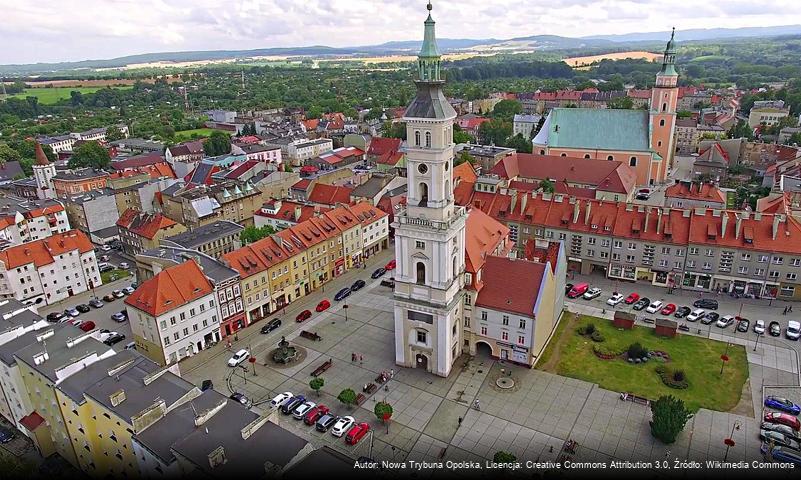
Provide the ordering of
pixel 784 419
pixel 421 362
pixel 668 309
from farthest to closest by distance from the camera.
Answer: pixel 668 309 < pixel 421 362 < pixel 784 419

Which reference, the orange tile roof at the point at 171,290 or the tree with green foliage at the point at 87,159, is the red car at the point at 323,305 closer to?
the orange tile roof at the point at 171,290

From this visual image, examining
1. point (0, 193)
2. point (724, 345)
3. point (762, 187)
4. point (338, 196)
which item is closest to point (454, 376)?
point (724, 345)

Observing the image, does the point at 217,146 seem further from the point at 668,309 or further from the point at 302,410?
the point at 668,309

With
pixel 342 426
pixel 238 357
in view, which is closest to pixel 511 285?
pixel 342 426

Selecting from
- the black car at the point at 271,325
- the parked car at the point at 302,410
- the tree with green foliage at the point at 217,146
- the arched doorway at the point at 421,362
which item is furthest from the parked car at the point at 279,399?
the tree with green foliage at the point at 217,146

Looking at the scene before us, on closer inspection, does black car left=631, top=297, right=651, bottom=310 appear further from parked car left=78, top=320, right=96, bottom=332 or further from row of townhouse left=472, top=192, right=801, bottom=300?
parked car left=78, top=320, right=96, bottom=332

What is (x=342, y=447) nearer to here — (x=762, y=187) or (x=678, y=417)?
(x=678, y=417)

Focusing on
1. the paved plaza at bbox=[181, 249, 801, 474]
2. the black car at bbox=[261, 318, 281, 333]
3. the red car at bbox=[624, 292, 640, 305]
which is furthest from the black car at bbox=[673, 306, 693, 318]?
the black car at bbox=[261, 318, 281, 333]
